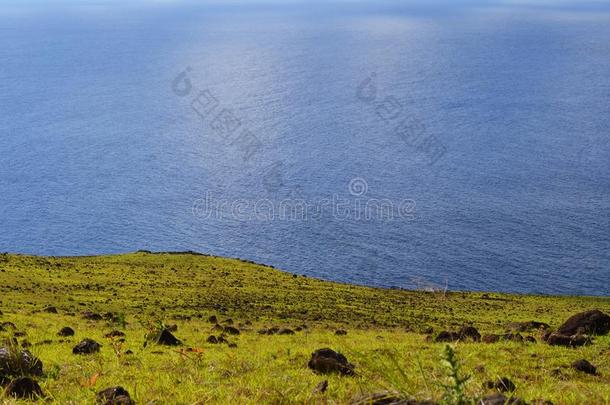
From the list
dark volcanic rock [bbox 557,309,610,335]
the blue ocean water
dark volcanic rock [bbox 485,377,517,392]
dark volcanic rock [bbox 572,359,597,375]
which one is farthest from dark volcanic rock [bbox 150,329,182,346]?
the blue ocean water

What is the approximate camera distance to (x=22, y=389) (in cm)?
830

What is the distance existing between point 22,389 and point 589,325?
17.7 meters

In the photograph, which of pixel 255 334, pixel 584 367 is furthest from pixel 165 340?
pixel 584 367

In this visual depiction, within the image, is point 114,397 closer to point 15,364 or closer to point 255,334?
point 15,364

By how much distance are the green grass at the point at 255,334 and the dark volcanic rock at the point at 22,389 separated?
37cm

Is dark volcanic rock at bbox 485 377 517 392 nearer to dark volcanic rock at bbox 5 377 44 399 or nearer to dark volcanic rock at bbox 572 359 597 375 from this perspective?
dark volcanic rock at bbox 572 359 597 375

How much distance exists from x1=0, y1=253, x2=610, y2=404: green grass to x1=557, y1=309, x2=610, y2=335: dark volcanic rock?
161 cm

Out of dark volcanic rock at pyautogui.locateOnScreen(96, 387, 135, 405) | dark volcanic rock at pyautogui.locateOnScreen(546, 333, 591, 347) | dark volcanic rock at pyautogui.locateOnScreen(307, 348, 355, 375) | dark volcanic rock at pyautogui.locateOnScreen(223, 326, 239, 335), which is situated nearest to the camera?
dark volcanic rock at pyautogui.locateOnScreen(96, 387, 135, 405)

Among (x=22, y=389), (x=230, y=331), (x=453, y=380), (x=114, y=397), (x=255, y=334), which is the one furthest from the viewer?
(x=230, y=331)

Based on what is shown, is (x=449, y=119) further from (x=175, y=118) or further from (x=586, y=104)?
(x=175, y=118)

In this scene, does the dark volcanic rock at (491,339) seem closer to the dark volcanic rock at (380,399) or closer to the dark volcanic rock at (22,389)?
the dark volcanic rock at (22,389)

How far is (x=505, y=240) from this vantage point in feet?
338

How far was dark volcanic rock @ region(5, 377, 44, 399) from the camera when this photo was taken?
8.16 meters

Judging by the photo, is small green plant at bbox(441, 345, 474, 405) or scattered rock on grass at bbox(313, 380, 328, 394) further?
scattered rock on grass at bbox(313, 380, 328, 394)
